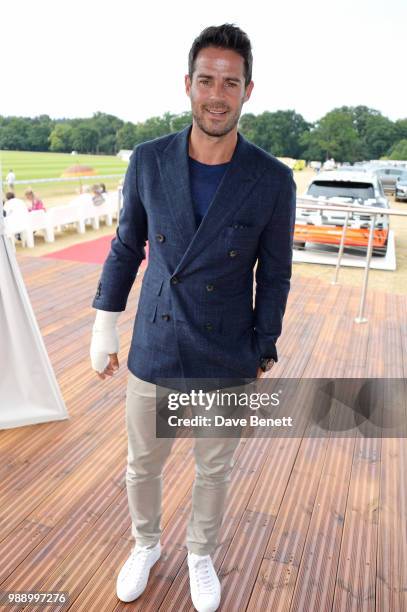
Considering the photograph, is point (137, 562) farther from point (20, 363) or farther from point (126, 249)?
point (20, 363)

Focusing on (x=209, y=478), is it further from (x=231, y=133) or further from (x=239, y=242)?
(x=231, y=133)

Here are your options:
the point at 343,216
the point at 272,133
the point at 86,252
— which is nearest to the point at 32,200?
the point at 86,252

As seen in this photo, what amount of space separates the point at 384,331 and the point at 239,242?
2.76 m

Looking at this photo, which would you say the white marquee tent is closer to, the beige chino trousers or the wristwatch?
the beige chino trousers

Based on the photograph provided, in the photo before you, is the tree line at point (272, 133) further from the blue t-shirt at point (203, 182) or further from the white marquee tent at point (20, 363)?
the white marquee tent at point (20, 363)

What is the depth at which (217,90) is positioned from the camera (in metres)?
0.99

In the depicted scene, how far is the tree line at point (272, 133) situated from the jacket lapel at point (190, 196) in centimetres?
13

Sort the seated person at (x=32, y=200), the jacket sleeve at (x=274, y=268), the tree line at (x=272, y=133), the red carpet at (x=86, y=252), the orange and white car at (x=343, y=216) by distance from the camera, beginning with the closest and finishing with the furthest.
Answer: the jacket sleeve at (x=274, y=268)
the tree line at (x=272, y=133)
the red carpet at (x=86, y=252)
the orange and white car at (x=343, y=216)
the seated person at (x=32, y=200)

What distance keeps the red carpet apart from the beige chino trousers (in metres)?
4.46

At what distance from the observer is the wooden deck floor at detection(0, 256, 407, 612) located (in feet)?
4.45

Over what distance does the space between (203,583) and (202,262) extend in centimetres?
94

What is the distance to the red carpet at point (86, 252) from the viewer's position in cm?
583

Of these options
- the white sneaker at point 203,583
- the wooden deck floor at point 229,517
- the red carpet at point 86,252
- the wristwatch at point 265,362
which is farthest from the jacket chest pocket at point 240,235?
the red carpet at point 86,252

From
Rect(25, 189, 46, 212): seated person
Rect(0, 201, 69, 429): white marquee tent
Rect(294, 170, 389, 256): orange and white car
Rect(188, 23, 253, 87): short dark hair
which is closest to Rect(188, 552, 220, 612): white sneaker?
Rect(0, 201, 69, 429): white marquee tent
